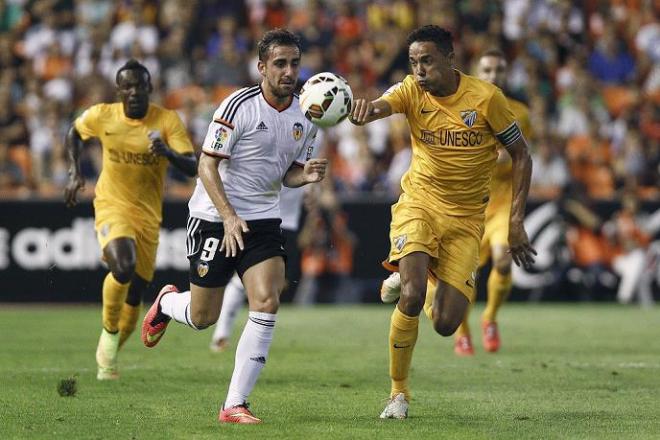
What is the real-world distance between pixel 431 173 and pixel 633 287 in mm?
12210

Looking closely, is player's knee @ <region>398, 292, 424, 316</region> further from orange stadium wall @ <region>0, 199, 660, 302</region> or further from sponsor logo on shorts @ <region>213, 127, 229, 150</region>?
orange stadium wall @ <region>0, 199, 660, 302</region>

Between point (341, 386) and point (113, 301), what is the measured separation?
2.07 m

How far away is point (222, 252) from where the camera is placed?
8836mm

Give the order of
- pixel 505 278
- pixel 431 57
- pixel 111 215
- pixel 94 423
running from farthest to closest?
pixel 505 278 < pixel 111 215 < pixel 431 57 < pixel 94 423

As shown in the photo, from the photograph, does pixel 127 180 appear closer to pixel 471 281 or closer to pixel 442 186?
pixel 442 186

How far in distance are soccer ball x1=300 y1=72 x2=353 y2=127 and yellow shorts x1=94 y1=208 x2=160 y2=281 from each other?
3106mm

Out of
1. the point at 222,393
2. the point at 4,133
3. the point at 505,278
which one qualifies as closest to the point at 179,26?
the point at 4,133

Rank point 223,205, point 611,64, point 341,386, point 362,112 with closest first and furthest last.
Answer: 1. point 223,205
2. point 362,112
3. point 341,386
4. point 611,64

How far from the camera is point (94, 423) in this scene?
8281 millimetres

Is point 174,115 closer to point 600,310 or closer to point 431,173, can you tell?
point 431,173

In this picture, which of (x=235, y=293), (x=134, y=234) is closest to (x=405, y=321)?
(x=134, y=234)

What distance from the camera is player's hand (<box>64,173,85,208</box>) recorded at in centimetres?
→ 1099

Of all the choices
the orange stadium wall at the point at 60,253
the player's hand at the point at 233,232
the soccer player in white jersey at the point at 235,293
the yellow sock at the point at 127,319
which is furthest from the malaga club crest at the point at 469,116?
the orange stadium wall at the point at 60,253

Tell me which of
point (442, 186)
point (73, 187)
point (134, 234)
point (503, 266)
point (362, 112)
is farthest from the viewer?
point (503, 266)
